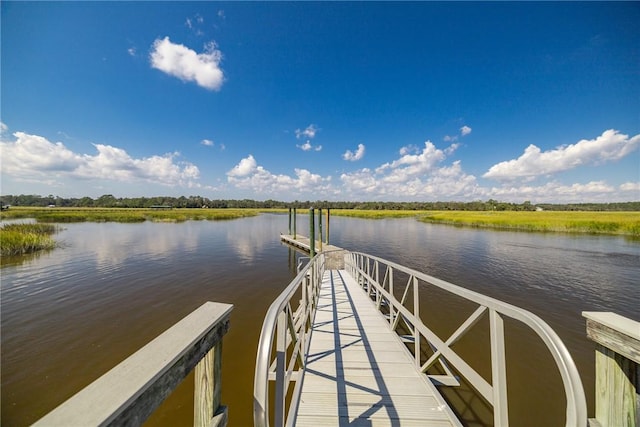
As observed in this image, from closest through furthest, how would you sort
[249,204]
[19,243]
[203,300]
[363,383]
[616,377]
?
1. [616,377]
2. [363,383]
3. [203,300]
4. [19,243]
5. [249,204]

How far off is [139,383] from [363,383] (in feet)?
10.2

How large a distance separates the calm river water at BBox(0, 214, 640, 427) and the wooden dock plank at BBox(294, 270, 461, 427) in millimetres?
2053

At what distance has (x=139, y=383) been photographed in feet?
2.93

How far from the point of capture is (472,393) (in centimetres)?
473

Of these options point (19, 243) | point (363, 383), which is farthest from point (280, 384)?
A: point (19, 243)

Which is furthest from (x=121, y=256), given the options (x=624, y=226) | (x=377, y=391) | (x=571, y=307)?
(x=624, y=226)

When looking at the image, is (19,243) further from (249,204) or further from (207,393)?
(249,204)

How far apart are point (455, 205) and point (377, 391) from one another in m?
112

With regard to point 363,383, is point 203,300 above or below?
below

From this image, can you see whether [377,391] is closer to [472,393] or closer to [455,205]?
[472,393]

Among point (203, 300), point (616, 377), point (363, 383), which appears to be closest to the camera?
point (616, 377)

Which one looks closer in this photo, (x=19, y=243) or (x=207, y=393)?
(x=207, y=393)

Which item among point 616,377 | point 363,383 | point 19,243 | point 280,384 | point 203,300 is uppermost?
point 616,377

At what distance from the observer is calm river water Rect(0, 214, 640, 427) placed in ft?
15.7
